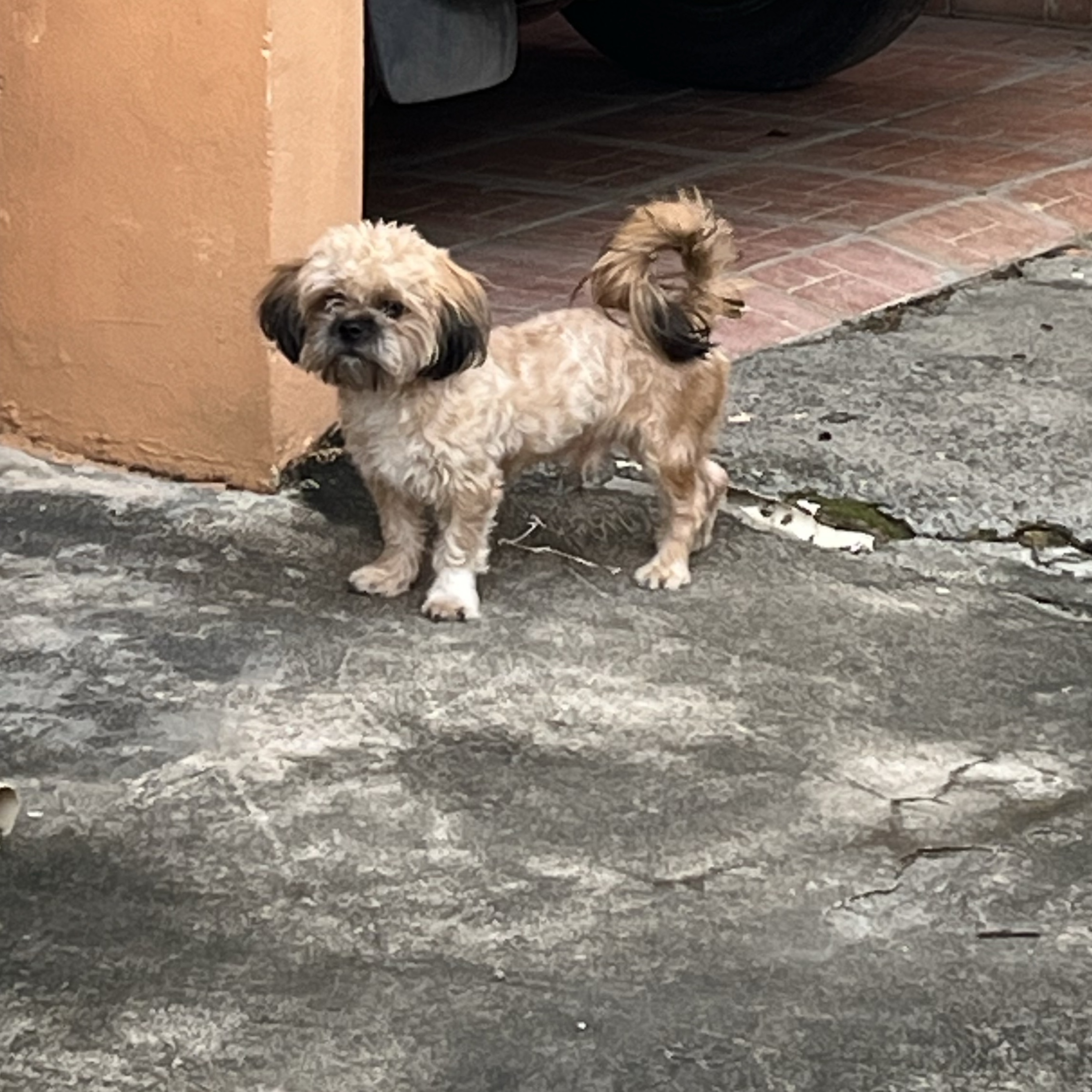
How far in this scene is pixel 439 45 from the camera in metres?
5.60

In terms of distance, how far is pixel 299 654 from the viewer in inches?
172

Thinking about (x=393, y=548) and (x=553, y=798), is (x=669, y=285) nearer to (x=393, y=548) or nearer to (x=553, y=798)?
(x=393, y=548)

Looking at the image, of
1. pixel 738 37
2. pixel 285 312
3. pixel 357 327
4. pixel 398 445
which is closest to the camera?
pixel 357 327

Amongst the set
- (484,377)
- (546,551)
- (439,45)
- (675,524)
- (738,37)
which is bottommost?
(546,551)

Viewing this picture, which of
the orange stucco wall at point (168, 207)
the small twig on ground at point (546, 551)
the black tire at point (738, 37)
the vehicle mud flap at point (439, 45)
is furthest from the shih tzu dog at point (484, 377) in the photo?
the black tire at point (738, 37)

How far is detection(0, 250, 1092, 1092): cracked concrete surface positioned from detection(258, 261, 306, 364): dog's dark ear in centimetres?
55

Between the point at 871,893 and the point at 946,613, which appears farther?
the point at 946,613

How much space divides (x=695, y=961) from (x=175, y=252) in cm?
238

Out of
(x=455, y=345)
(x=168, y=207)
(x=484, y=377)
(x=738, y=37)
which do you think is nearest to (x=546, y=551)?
(x=484, y=377)

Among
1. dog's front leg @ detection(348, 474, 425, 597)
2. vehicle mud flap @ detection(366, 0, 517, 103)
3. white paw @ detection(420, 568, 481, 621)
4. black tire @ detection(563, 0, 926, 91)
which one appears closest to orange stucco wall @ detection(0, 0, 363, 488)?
vehicle mud flap @ detection(366, 0, 517, 103)

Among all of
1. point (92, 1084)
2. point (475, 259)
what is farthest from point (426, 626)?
point (475, 259)

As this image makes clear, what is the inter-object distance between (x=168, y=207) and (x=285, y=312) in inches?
31.1

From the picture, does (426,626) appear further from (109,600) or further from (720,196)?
(720,196)

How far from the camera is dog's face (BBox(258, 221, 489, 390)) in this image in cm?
428
